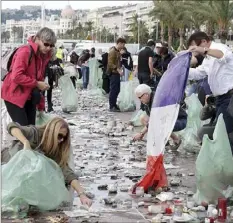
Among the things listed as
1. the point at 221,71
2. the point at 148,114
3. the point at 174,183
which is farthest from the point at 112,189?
the point at 148,114

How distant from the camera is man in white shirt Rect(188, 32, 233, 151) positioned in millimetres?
6406

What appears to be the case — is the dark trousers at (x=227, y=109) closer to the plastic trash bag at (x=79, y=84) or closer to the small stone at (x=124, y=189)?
the small stone at (x=124, y=189)

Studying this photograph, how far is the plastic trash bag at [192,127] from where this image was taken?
9062 mm

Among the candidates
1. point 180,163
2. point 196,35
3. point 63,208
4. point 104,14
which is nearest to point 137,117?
point 180,163

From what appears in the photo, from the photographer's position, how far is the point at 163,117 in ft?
21.3

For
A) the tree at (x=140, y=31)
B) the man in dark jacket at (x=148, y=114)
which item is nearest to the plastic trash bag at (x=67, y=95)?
the man in dark jacket at (x=148, y=114)

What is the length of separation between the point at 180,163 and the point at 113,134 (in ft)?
9.37

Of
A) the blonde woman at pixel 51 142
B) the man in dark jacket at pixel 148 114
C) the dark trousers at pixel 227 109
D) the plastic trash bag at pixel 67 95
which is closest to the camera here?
the blonde woman at pixel 51 142

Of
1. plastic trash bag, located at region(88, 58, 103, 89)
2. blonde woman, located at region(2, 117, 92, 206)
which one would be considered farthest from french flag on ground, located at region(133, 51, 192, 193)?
plastic trash bag, located at region(88, 58, 103, 89)

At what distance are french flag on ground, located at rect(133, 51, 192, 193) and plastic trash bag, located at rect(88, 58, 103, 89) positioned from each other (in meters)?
16.3

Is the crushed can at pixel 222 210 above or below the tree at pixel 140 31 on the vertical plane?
above

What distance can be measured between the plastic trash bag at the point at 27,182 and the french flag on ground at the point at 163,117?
4.01 feet

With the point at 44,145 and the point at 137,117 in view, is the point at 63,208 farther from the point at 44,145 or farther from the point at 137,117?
the point at 137,117

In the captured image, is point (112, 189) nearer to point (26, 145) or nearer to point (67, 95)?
point (26, 145)
